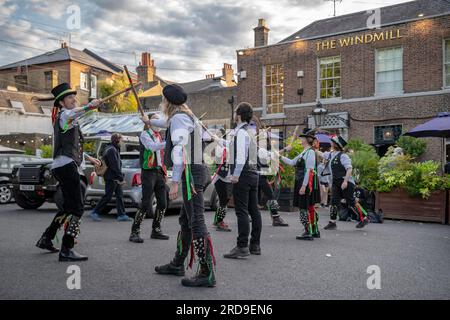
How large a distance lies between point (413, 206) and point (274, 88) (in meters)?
13.1

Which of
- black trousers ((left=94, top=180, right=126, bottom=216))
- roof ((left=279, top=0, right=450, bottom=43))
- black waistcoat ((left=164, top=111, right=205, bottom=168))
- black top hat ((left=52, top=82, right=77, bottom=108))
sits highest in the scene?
roof ((left=279, top=0, right=450, bottom=43))

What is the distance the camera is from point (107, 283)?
4484 mm

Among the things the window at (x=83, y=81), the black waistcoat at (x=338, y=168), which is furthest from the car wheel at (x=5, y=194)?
the window at (x=83, y=81)

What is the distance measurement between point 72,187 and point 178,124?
1.91 metres

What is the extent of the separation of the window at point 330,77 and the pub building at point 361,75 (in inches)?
1.8

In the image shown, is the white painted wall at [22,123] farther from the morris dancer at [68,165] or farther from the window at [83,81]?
the morris dancer at [68,165]

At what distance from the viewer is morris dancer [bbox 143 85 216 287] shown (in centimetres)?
451

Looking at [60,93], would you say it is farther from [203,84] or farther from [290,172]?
[203,84]

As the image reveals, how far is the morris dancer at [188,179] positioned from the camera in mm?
4508

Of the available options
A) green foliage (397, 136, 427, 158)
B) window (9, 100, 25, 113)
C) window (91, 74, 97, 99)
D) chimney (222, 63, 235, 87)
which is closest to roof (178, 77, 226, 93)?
chimney (222, 63, 235, 87)

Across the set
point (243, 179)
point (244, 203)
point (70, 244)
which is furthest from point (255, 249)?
point (70, 244)

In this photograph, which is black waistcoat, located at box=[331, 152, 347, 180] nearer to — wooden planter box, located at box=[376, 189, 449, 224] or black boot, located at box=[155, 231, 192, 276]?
wooden planter box, located at box=[376, 189, 449, 224]

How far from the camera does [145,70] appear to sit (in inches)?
1887

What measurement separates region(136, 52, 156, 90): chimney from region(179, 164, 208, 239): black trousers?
44.2 m
